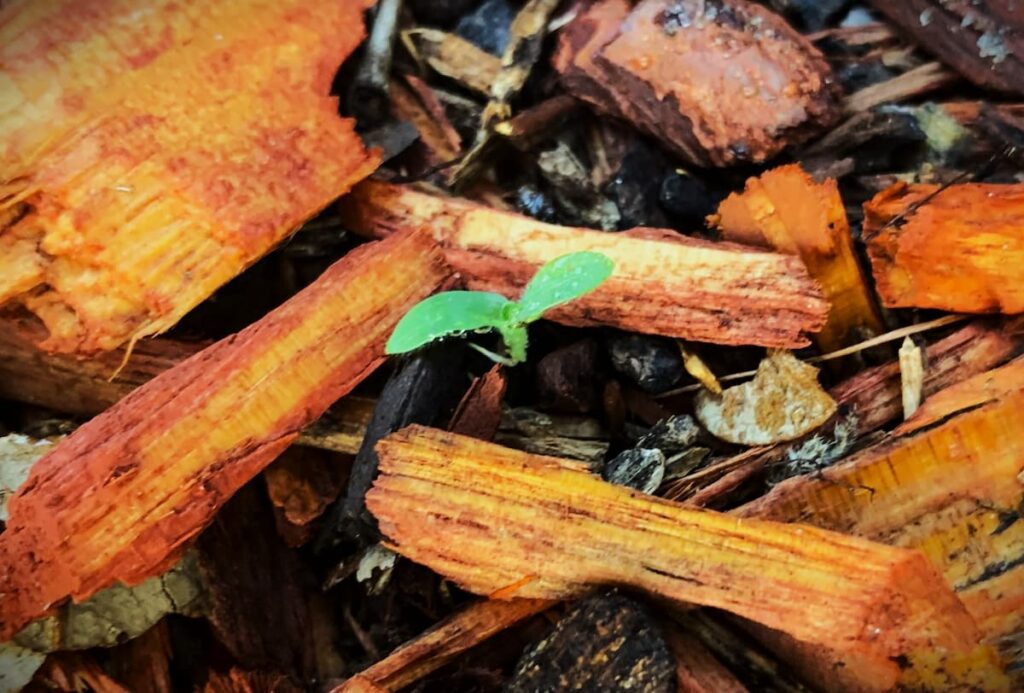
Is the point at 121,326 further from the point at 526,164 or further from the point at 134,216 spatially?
the point at 526,164

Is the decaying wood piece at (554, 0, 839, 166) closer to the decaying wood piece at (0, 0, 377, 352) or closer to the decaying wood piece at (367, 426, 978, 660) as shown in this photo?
the decaying wood piece at (0, 0, 377, 352)

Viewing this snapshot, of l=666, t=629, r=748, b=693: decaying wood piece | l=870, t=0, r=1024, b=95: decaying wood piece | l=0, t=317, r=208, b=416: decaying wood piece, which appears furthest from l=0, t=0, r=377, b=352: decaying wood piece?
l=870, t=0, r=1024, b=95: decaying wood piece

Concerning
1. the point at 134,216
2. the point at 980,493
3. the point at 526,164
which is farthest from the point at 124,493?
the point at 980,493

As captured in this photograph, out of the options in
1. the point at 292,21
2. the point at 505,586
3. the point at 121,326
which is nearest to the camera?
the point at 505,586

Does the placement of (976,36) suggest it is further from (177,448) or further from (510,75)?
(177,448)

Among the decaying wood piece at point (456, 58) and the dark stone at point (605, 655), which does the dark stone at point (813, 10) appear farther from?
the dark stone at point (605, 655)

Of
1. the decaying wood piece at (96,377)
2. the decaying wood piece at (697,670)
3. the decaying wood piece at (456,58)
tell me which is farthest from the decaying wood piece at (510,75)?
the decaying wood piece at (697,670)
